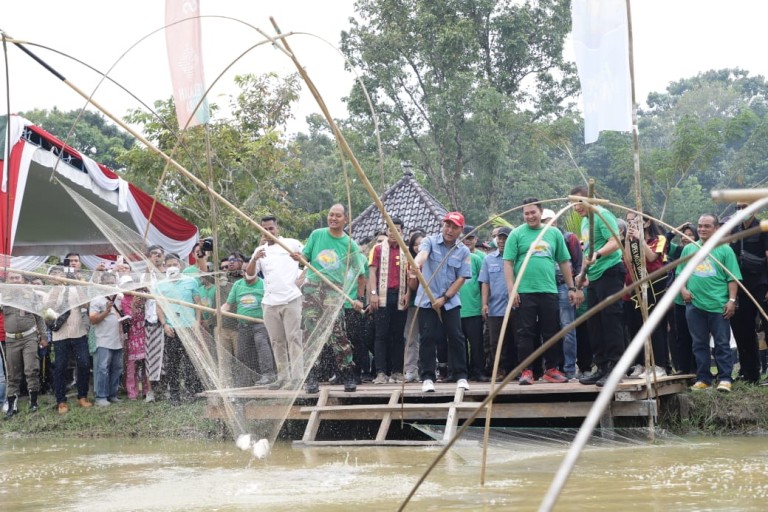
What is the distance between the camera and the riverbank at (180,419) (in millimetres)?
8414

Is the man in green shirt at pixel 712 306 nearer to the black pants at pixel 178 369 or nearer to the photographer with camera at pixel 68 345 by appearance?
the black pants at pixel 178 369

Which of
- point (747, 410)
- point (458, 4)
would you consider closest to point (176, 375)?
→ point (747, 410)

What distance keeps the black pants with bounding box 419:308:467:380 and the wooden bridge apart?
17cm

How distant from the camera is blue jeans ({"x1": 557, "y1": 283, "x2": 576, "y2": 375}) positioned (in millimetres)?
9320

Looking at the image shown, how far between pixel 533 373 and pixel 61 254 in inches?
350

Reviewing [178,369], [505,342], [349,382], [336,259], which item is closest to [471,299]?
[505,342]

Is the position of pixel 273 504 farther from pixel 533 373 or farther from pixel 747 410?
pixel 747 410

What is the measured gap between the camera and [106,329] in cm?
1116

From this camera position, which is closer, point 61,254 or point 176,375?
point 176,375

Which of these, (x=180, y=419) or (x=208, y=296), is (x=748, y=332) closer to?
(x=208, y=296)

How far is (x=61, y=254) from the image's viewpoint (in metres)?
15.0

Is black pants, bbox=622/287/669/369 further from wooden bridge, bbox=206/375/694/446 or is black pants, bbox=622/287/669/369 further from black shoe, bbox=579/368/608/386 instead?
black shoe, bbox=579/368/608/386

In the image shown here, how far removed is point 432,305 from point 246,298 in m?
1.60

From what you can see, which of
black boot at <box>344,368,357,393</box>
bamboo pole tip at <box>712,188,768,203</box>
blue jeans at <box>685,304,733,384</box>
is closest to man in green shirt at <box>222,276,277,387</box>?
black boot at <box>344,368,357,393</box>
